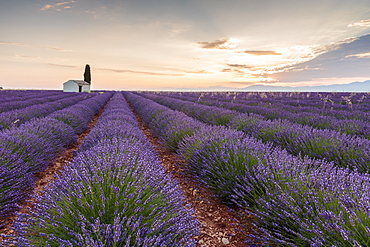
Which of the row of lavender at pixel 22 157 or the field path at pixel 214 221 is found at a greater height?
the row of lavender at pixel 22 157

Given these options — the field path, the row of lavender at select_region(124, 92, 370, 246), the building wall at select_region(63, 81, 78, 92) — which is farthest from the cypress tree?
the field path

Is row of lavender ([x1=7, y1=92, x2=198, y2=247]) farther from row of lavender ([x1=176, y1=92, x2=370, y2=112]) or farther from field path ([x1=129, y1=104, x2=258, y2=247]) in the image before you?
row of lavender ([x1=176, y1=92, x2=370, y2=112])

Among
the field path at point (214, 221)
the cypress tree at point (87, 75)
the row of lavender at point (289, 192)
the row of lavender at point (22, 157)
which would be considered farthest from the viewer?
the cypress tree at point (87, 75)

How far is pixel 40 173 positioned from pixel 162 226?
147 inches

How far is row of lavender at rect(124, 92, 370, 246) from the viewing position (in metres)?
1.58

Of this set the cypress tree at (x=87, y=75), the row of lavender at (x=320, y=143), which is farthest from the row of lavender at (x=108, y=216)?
the cypress tree at (x=87, y=75)

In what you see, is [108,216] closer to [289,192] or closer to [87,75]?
[289,192]

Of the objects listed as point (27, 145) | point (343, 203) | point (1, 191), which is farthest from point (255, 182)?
point (27, 145)

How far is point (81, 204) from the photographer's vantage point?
1703 mm

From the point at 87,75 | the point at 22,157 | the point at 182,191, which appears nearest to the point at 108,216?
the point at 182,191

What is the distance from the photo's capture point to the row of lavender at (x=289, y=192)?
1576 millimetres

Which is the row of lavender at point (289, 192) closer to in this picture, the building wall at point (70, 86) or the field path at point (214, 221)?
the field path at point (214, 221)

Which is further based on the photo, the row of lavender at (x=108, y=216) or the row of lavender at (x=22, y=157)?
the row of lavender at (x=22, y=157)

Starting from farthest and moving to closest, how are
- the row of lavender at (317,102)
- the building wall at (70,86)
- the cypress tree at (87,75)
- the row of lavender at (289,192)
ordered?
the cypress tree at (87,75) → the building wall at (70,86) → the row of lavender at (317,102) → the row of lavender at (289,192)
